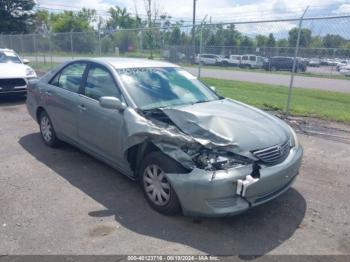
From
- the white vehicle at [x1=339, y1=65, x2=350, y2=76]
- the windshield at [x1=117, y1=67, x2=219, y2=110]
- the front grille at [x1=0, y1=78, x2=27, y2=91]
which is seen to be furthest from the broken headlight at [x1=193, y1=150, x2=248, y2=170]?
the white vehicle at [x1=339, y1=65, x2=350, y2=76]

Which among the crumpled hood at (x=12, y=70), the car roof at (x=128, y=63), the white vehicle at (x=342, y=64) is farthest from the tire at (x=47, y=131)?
the white vehicle at (x=342, y=64)

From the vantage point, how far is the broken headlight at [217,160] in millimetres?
3049

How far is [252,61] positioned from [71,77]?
12.8 metres

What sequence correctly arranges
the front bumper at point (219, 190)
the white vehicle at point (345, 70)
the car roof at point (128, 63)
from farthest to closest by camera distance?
the white vehicle at point (345, 70) → the car roof at point (128, 63) → the front bumper at point (219, 190)

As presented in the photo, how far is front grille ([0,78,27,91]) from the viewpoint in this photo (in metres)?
9.09

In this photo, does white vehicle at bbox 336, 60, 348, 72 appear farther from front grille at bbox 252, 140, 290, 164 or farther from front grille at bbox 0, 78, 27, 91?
front grille at bbox 0, 78, 27, 91

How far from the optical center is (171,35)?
13500 millimetres

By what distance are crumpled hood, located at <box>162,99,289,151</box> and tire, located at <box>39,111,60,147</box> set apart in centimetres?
254

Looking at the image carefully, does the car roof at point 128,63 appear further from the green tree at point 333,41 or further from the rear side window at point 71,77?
the green tree at point 333,41

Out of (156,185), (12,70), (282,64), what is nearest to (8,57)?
(12,70)

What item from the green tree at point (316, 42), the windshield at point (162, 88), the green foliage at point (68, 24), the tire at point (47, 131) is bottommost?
the tire at point (47, 131)

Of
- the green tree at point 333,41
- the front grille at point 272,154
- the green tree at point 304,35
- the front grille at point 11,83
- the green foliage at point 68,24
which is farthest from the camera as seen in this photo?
the green foliage at point 68,24

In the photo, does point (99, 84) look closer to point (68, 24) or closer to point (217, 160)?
point (217, 160)

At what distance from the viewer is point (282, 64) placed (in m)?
14.3
